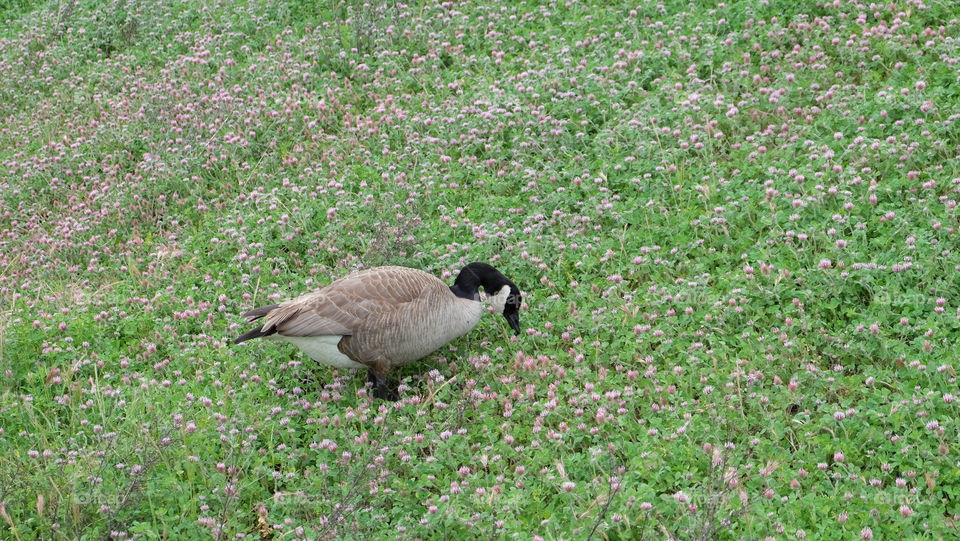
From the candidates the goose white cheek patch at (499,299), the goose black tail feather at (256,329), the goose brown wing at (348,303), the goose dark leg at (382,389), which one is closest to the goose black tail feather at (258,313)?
the goose black tail feather at (256,329)

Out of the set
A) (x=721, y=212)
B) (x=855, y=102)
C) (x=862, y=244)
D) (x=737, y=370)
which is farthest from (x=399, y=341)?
(x=855, y=102)

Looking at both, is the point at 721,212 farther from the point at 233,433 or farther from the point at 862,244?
the point at 233,433

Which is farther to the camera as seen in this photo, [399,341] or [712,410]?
[399,341]

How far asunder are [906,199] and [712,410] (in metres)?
3.02

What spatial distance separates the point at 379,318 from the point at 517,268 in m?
1.69

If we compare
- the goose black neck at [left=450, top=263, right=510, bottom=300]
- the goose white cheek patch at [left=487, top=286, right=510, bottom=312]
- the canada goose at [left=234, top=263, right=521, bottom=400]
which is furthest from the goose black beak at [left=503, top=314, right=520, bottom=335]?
the goose black neck at [left=450, top=263, right=510, bottom=300]

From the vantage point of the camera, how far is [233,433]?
6.52 m

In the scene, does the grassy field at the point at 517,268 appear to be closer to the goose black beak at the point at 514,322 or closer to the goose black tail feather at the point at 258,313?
the goose black beak at the point at 514,322

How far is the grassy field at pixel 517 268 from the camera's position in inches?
235

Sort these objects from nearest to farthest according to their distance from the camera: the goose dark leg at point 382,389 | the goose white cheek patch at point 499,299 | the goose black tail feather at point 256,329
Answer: the goose black tail feather at point 256,329 → the goose dark leg at point 382,389 → the goose white cheek patch at point 499,299

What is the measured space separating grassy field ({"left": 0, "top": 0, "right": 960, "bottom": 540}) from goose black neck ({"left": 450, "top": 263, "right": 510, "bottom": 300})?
417 millimetres

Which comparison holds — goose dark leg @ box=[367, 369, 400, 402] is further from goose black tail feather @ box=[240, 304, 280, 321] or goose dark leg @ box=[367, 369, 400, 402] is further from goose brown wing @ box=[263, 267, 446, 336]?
goose black tail feather @ box=[240, 304, 280, 321]

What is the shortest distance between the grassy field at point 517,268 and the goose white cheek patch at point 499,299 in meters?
0.27

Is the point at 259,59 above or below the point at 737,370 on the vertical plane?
above
